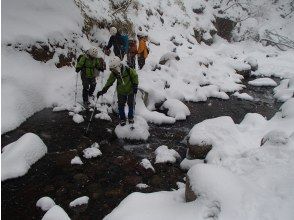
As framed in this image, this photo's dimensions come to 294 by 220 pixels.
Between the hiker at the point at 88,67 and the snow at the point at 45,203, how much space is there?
17.2 feet

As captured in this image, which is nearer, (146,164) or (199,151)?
(146,164)

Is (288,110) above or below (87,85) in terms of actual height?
below

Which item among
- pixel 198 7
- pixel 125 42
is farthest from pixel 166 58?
pixel 198 7

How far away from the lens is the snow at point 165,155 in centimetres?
951

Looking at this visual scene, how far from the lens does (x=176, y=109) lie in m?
13.0

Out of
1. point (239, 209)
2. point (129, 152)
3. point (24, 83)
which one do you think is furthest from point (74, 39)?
point (239, 209)

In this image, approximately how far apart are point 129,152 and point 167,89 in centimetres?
622

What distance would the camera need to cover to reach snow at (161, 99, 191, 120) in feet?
42.0

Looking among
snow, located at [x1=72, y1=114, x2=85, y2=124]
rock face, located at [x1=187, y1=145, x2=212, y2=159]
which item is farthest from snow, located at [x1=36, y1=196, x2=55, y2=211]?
rock face, located at [x1=187, y1=145, x2=212, y2=159]

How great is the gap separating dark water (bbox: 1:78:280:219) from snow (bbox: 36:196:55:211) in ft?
0.35

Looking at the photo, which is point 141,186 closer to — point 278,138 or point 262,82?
point 278,138

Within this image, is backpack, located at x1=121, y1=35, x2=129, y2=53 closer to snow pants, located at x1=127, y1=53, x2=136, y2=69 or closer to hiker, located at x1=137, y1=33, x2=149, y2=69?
snow pants, located at x1=127, y1=53, x2=136, y2=69

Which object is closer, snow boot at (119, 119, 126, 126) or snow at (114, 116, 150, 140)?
snow at (114, 116, 150, 140)

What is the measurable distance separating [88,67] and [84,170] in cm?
420
